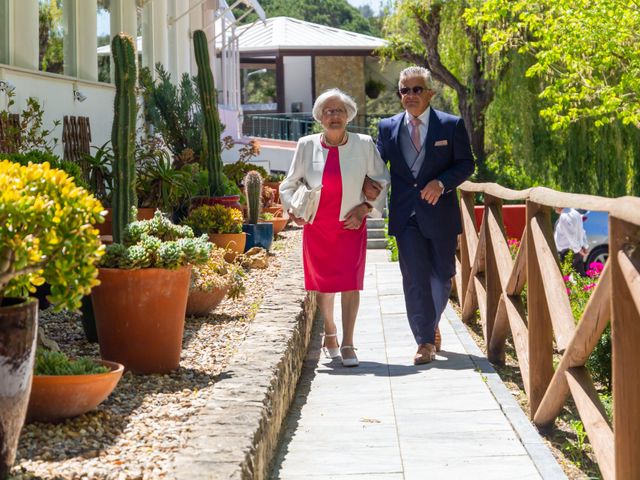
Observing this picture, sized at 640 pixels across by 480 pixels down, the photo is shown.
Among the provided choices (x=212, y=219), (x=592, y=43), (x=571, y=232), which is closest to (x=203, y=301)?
(x=212, y=219)

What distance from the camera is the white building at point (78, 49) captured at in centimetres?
859

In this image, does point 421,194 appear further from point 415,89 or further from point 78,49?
point 78,49

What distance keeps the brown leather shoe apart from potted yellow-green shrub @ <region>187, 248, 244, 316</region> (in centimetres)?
136

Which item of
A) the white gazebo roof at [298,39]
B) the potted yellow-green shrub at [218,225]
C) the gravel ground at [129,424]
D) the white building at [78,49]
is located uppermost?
the white gazebo roof at [298,39]

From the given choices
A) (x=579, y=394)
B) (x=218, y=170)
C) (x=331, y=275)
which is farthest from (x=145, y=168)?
(x=579, y=394)

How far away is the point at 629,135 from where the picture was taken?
854 inches

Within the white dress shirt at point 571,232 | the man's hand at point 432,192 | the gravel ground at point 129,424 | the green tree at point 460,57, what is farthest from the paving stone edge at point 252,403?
the green tree at point 460,57

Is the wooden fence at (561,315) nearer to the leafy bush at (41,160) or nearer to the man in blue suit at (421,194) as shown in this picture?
the man in blue suit at (421,194)

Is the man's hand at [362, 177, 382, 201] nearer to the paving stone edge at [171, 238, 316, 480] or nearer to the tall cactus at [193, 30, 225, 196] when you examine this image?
the paving stone edge at [171, 238, 316, 480]

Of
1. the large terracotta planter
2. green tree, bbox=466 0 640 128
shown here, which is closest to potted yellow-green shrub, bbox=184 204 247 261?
the large terracotta planter

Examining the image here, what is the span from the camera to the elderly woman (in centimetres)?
657

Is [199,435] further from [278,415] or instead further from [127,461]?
[278,415]

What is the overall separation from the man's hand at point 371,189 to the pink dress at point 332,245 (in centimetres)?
17

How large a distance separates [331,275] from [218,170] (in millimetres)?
4567
